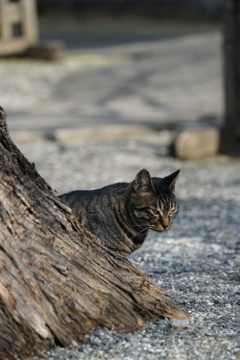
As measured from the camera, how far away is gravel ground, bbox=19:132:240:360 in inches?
138

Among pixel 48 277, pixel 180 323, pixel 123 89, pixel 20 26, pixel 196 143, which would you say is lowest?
pixel 123 89

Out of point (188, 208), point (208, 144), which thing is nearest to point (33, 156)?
point (208, 144)

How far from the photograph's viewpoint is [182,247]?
18.2 ft

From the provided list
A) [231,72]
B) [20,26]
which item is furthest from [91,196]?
[20,26]

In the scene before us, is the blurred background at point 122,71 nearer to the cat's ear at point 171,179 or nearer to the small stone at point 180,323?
the cat's ear at point 171,179

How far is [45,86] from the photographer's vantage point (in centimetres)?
1388

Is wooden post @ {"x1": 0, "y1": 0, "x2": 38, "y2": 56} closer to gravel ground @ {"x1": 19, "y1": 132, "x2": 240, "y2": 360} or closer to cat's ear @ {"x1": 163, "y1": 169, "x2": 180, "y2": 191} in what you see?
gravel ground @ {"x1": 19, "y1": 132, "x2": 240, "y2": 360}

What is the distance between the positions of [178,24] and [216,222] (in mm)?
15511

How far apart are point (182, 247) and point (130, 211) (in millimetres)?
1083

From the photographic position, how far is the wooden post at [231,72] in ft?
29.8

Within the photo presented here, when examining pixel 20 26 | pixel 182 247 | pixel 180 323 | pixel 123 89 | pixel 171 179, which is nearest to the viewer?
pixel 180 323

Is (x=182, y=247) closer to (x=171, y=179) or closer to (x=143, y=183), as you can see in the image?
(x=171, y=179)

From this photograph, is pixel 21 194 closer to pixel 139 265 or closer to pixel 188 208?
pixel 139 265

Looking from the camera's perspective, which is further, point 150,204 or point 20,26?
point 20,26
